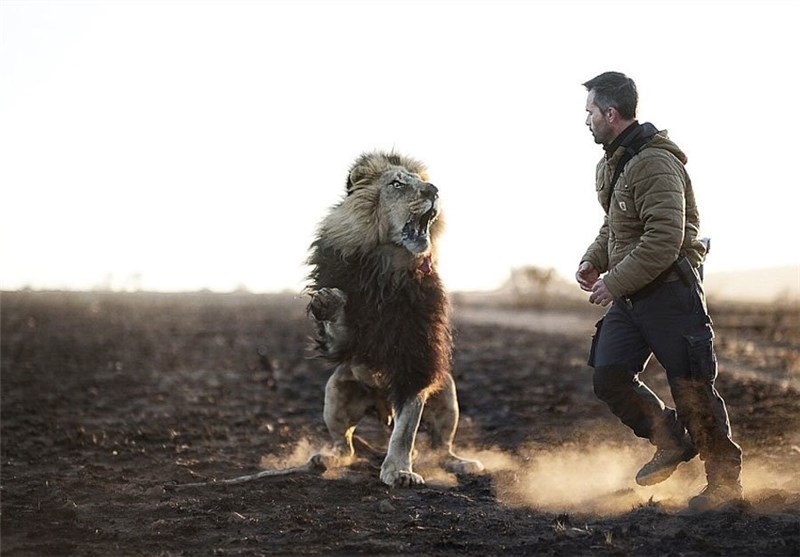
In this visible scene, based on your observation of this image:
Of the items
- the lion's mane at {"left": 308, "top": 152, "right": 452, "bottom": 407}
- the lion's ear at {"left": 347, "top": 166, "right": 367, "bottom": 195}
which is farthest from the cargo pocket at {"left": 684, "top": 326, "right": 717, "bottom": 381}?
the lion's ear at {"left": 347, "top": 166, "right": 367, "bottom": 195}

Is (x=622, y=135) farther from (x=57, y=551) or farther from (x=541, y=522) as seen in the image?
(x=57, y=551)

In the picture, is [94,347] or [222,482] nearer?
[222,482]

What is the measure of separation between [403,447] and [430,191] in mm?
1724

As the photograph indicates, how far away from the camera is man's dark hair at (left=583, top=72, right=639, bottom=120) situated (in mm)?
5602

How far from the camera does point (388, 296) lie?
6.86 m

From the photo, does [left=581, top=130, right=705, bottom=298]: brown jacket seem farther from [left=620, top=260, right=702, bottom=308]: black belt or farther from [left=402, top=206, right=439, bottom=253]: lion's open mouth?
[left=402, top=206, right=439, bottom=253]: lion's open mouth

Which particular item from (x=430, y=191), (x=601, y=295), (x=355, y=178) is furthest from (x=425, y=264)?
(x=601, y=295)

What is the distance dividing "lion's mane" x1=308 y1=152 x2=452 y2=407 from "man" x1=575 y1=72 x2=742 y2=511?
1.43 meters

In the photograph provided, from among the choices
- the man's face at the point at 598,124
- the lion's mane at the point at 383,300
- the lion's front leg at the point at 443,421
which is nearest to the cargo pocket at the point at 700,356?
the man's face at the point at 598,124

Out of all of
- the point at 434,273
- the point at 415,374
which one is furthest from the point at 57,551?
the point at 434,273

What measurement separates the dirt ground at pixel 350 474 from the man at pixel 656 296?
1.22 feet

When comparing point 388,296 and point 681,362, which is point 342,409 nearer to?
point 388,296

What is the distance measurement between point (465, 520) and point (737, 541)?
1.50m

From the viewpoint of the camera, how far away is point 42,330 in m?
27.5
